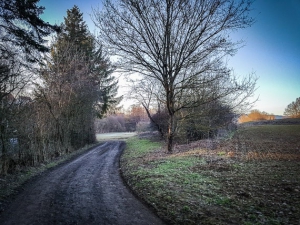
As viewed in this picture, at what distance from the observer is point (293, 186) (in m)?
5.31

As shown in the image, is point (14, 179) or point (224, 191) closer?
point (224, 191)

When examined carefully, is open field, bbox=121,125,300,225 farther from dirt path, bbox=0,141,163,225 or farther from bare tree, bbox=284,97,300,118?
bare tree, bbox=284,97,300,118

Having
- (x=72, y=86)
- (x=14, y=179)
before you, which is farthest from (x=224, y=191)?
(x=72, y=86)

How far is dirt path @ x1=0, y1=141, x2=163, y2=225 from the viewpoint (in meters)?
4.13

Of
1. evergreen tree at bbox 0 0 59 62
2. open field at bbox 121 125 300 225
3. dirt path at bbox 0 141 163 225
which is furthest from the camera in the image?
evergreen tree at bbox 0 0 59 62

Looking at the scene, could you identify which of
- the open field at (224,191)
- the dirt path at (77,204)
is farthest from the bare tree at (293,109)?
the dirt path at (77,204)

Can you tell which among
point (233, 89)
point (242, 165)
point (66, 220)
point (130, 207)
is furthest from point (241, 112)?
point (66, 220)

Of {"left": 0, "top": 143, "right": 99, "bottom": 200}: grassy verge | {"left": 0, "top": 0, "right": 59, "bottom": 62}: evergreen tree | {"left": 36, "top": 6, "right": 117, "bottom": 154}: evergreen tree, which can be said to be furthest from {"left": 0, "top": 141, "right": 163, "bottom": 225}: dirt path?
{"left": 36, "top": 6, "right": 117, "bottom": 154}: evergreen tree

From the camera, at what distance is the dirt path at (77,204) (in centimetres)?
413

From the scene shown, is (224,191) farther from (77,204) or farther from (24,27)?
(24,27)

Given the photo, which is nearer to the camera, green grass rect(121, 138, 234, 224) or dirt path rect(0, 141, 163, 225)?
dirt path rect(0, 141, 163, 225)

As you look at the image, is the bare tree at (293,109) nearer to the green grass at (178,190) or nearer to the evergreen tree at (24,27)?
the green grass at (178,190)

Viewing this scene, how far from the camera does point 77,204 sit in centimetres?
492

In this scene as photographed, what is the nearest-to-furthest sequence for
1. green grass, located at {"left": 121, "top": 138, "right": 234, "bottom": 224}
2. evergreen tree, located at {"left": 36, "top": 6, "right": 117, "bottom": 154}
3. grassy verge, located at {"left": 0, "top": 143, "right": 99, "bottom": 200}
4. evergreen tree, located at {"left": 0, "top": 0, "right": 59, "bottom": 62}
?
1. green grass, located at {"left": 121, "top": 138, "right": 234, "bottom": 224}
2. grassy verge, located at {"left": 0, "top": 143, "right": 99, "bottom": 200}
3. evergreen tree, located at {"left": 0, "top": 0, "right": 59, "bottom": 62}
4. evergreen tree, located at {"left": 36, "top": 6, "right": 117, "bottom": 154}
